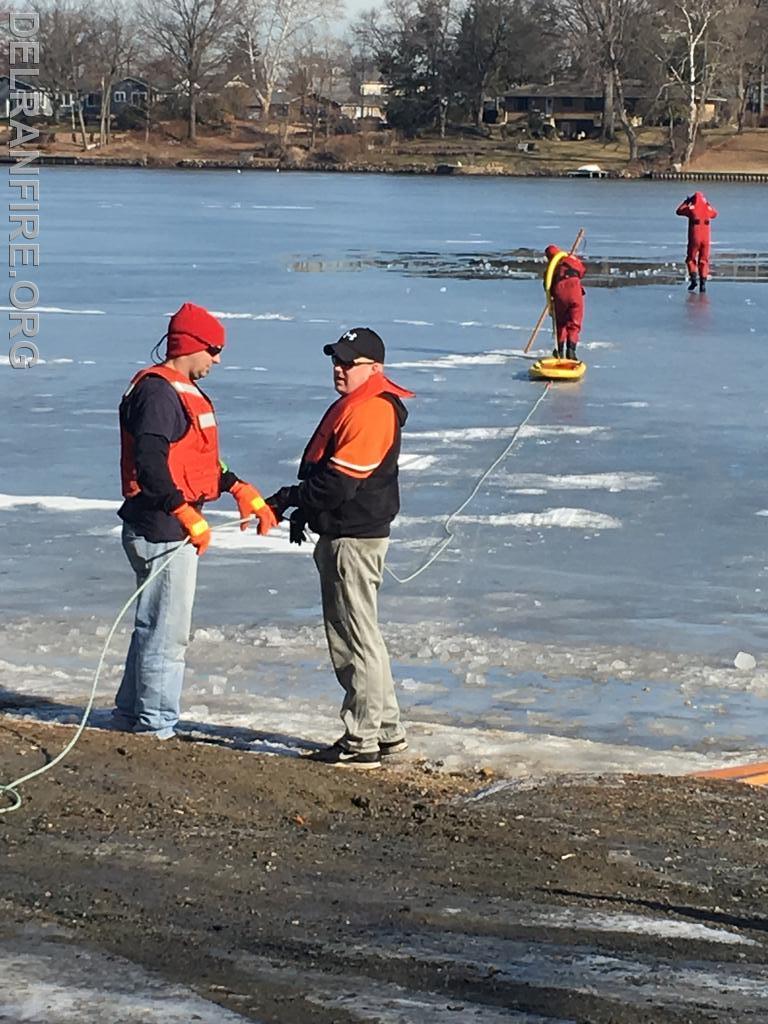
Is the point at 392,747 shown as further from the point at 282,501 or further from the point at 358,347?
the point at 358,347

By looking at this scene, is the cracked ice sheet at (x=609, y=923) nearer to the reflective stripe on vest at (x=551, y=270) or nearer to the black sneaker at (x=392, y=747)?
the black sneaker at (x=392, y=747)

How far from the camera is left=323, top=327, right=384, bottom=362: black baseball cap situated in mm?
6875

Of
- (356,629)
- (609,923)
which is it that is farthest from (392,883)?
(356,629)

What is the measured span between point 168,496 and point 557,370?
449 inches

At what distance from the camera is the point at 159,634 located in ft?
23.4

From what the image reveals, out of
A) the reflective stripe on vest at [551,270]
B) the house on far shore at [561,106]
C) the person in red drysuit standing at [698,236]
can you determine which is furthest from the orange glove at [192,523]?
the house on far shore at [561,106]

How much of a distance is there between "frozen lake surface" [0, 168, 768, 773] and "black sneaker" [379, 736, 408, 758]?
0.23 m

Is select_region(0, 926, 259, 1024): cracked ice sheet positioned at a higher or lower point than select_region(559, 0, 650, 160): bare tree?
lower

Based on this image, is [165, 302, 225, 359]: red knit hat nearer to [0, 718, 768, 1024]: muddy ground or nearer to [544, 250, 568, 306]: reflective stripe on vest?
[0, 718, 768, 1024]: muddy ground

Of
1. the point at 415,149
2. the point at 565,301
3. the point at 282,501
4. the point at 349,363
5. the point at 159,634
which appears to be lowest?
the point at 159,634

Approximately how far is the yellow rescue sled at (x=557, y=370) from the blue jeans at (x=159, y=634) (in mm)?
11032

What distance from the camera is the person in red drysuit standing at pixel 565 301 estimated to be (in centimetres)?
1905

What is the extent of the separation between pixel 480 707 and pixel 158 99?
390 feet

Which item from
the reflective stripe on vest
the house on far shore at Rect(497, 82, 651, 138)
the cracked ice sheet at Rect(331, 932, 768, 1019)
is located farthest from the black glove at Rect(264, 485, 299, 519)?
the house on far shore at Rect(497, 82, 651, 138)
